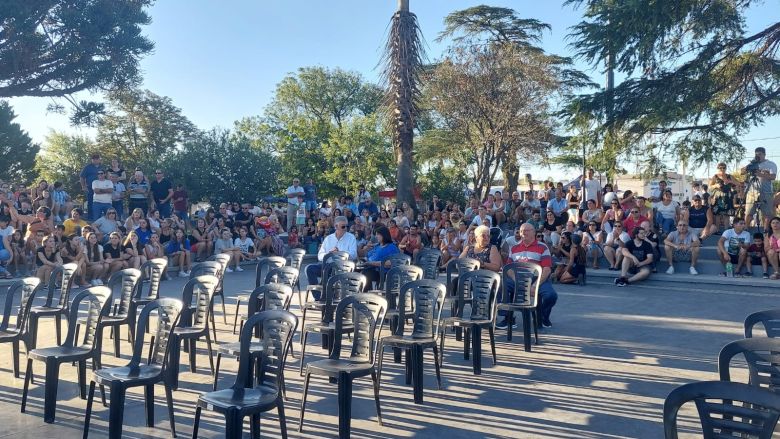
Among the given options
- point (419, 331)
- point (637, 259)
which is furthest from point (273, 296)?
point (637, 259)

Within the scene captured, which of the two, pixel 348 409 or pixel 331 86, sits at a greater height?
pixel 331 86

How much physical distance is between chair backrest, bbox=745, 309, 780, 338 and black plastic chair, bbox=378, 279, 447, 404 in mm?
2485

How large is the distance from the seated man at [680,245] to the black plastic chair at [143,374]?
1151 cm

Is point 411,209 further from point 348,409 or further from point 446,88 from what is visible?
point 348,409

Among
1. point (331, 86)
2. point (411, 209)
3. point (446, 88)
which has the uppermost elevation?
point (331, 86)

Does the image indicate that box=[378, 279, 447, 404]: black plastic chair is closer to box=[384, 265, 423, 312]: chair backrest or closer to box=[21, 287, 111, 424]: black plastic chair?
box=[384, 265, 423, 312]: chair backrest

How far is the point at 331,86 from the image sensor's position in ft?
169

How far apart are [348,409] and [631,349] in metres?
4.26

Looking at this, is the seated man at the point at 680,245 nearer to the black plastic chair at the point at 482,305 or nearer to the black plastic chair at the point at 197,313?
the black plastic chair at the point at 482,305

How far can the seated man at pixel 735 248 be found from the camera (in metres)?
13.0

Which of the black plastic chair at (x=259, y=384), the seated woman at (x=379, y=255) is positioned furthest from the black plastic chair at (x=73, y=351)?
the seated woman at (x=379, y=255)

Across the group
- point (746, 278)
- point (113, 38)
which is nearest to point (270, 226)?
point (113, 38)

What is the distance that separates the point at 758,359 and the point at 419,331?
2.86 m

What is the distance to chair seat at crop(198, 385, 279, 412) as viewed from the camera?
4227mm
